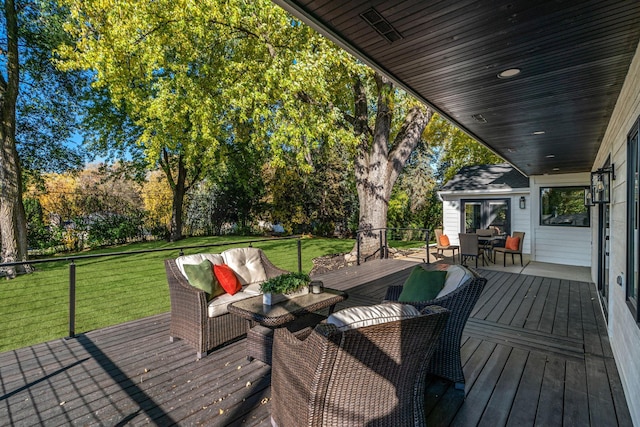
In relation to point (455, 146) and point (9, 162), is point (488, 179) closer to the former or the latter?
point (455, 146)

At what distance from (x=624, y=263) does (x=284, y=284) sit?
3.07 m

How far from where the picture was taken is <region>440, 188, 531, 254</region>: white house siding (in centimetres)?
1027

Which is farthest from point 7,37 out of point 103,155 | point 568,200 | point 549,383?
point 568,200

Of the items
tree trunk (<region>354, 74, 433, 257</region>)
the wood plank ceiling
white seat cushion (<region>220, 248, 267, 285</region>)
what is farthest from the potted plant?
tree trunk (<region>354, 74, 433, 257</region>)

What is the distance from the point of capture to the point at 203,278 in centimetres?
344

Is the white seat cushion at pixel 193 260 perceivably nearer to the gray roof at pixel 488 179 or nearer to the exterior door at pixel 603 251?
the exterior door at pixel 603 251

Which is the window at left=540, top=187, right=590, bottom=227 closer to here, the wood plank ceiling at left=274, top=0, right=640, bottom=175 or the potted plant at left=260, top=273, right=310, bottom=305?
the wood plank ceiling at left=274, top=0, right=640, bottom=175

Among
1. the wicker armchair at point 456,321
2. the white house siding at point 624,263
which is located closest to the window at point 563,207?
the white house siding at point 624,263

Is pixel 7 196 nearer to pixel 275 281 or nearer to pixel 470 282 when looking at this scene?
pixel 275 281

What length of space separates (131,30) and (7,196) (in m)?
4.96

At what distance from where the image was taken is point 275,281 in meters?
3.26

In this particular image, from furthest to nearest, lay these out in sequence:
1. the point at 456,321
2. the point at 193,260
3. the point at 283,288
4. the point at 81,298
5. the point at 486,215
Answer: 1. the point at 486,215
2. the point at 81,298
3. the point at 193,260
4. the point at 283,288
5. the point at 456,321

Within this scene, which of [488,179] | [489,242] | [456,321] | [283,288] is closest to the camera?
[456,321]

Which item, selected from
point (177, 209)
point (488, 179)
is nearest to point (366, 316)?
point (488, 179)
